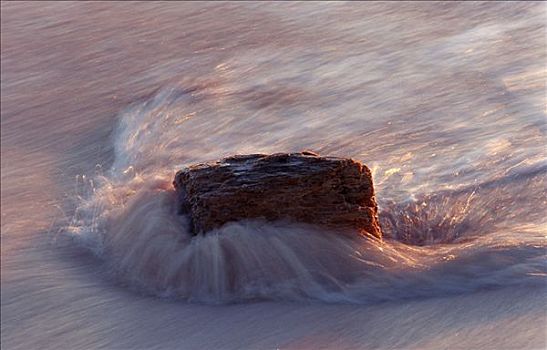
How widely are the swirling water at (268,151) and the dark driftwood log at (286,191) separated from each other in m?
0.06

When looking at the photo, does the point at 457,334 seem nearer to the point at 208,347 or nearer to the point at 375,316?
the point at 375,316

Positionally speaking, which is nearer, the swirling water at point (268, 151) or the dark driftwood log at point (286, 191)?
the swirling water at point (268, 151)

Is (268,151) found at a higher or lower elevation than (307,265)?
higher

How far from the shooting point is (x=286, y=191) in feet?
10.8

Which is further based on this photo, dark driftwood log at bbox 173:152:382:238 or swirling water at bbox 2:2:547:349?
dark driftwood log at bbox 173:152:382:238

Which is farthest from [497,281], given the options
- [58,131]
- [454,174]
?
[58,131]

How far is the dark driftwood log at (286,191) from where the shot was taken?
3.28 meters

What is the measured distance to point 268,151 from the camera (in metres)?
4.19

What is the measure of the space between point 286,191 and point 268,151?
93cm

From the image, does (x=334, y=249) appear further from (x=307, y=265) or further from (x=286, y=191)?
(x=286, y=191)

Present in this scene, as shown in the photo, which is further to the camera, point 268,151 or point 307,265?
point 268,151

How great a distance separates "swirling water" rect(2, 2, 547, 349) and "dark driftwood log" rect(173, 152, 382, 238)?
0.06m

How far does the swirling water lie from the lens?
3150 mm

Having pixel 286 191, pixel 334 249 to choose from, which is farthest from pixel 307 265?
pixel 286 191
